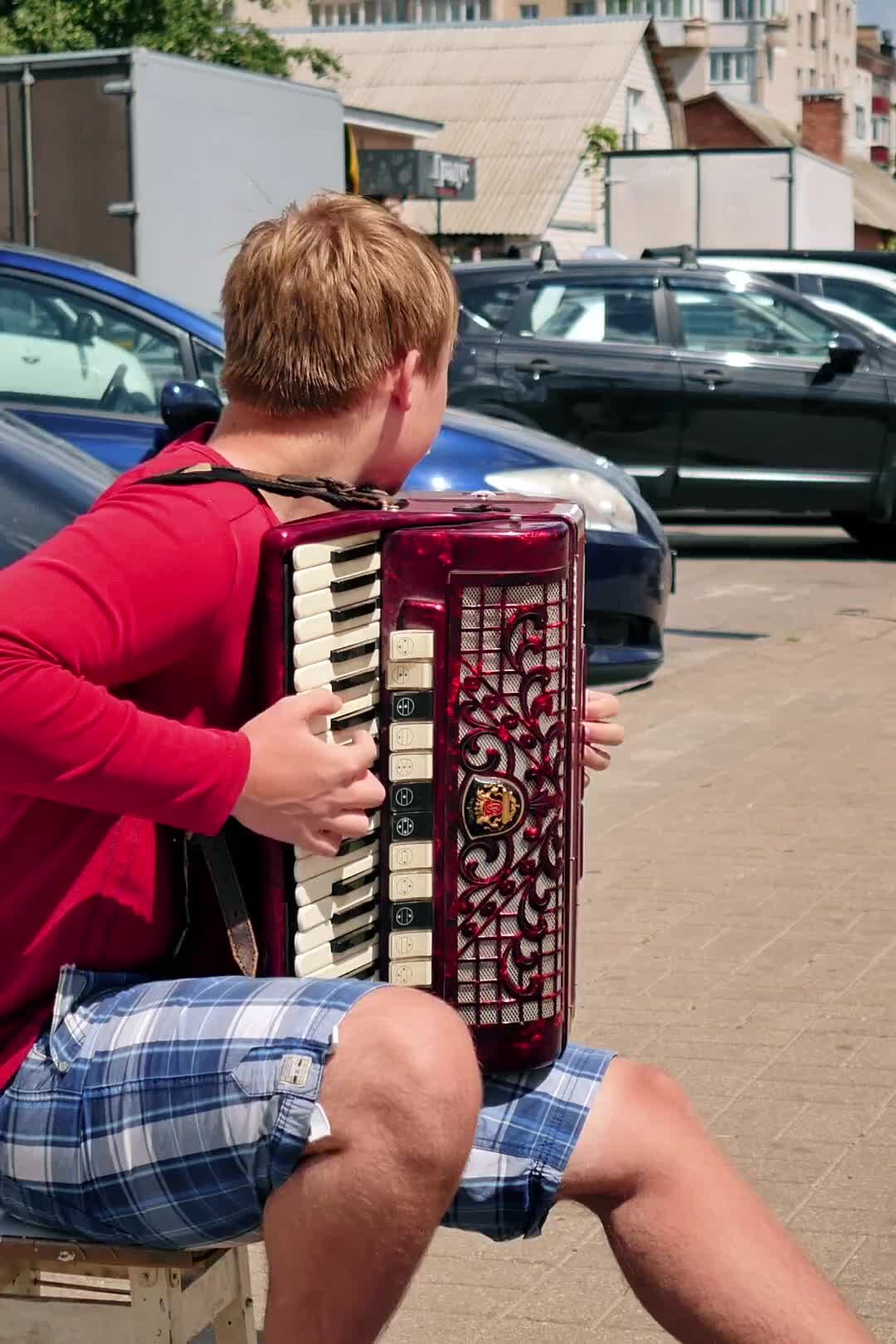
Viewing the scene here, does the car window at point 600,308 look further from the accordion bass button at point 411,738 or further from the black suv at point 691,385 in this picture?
the accordion bass button at point 411,738

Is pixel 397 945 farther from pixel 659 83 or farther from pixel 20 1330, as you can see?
pixel 659 83

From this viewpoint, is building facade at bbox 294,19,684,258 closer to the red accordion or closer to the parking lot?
the parking lot

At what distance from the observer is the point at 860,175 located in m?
76.3

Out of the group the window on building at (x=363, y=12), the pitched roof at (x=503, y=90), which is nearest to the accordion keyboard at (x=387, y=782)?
the pitched roof at (x=503, y=90)

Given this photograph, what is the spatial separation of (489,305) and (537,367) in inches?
24.2

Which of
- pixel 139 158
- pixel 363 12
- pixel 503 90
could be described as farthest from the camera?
pixel 363 12

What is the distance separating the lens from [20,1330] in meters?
2.33

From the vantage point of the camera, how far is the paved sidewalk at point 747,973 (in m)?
3.43

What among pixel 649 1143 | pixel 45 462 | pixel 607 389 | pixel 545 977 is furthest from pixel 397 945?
pixel 607 389

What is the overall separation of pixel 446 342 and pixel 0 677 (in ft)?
2.24

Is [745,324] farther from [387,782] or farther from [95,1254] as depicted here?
[95,1254]

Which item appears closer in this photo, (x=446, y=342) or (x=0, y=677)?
(x=0, y=677)

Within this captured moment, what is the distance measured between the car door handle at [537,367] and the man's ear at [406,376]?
10.7m

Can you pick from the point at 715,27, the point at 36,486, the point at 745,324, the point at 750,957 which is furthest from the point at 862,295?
the point at 715,27
